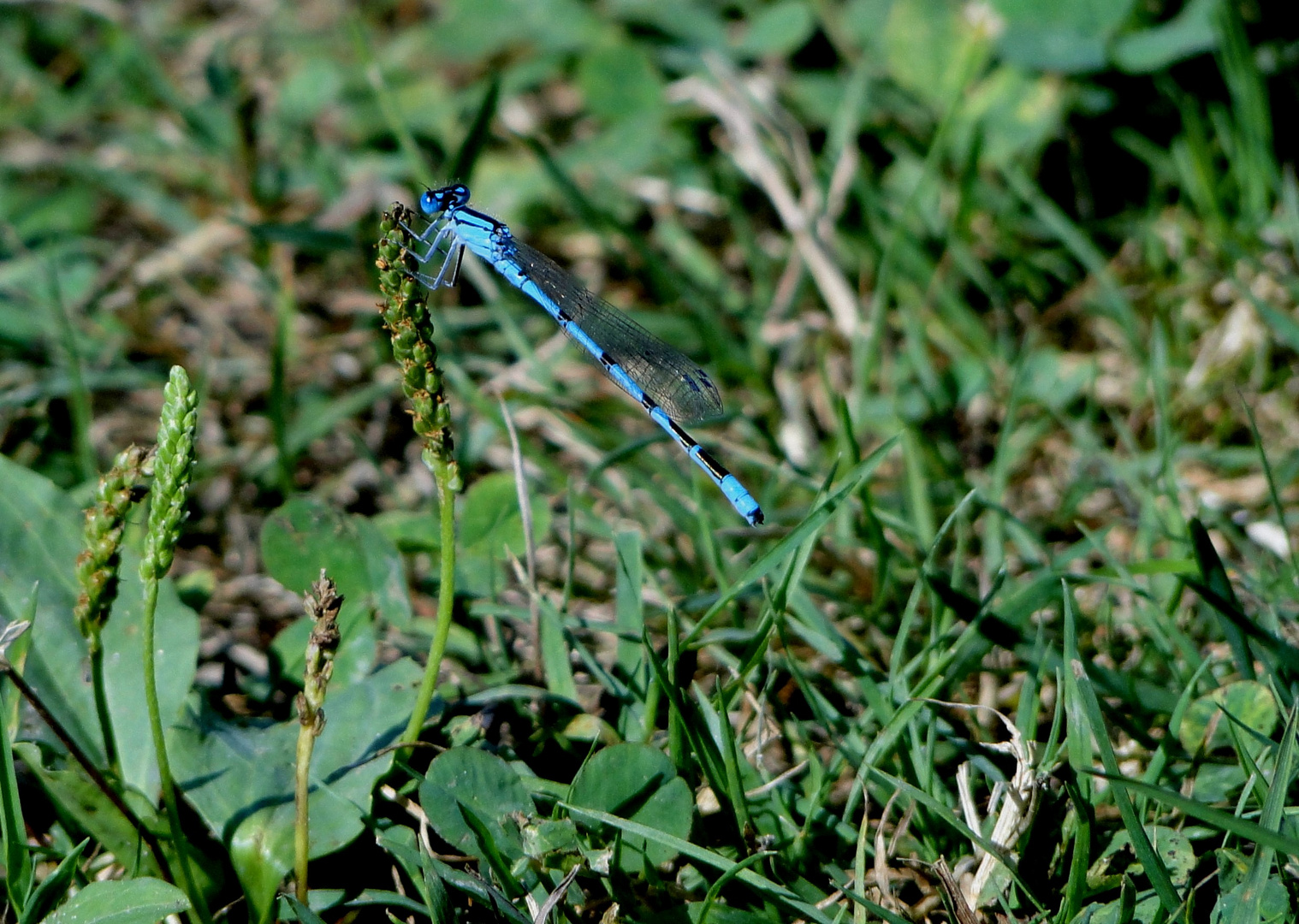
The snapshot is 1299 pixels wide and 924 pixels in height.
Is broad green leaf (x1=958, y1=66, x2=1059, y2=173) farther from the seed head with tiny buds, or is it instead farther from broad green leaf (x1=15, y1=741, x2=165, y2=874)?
broad green leaf (x1=15, y1=741, x2=165, y2=874)

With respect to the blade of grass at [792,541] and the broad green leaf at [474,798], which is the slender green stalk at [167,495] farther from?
the blade of grass at [792,541]

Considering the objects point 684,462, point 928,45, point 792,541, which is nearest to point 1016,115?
point 928,45

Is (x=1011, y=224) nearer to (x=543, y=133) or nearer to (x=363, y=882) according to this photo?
(x=543, y=133)

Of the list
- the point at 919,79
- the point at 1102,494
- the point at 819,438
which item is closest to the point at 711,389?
the point at 819,438

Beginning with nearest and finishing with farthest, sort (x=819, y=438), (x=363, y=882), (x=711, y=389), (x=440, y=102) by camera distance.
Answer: (x=363, y=882) < (x=711, y=389) < (x=819, y=438) < (x=440, y=102)

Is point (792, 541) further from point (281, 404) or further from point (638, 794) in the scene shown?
point (281, 404)

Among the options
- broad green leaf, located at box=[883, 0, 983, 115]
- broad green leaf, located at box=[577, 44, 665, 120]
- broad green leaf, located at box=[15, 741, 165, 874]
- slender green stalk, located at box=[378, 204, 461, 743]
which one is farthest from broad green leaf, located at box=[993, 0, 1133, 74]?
broad green leaf, located at box=[15, 741, 165, 874]

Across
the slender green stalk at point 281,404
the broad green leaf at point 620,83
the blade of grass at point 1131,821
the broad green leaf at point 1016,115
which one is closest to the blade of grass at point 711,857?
the blade of grass at point 1131,821
